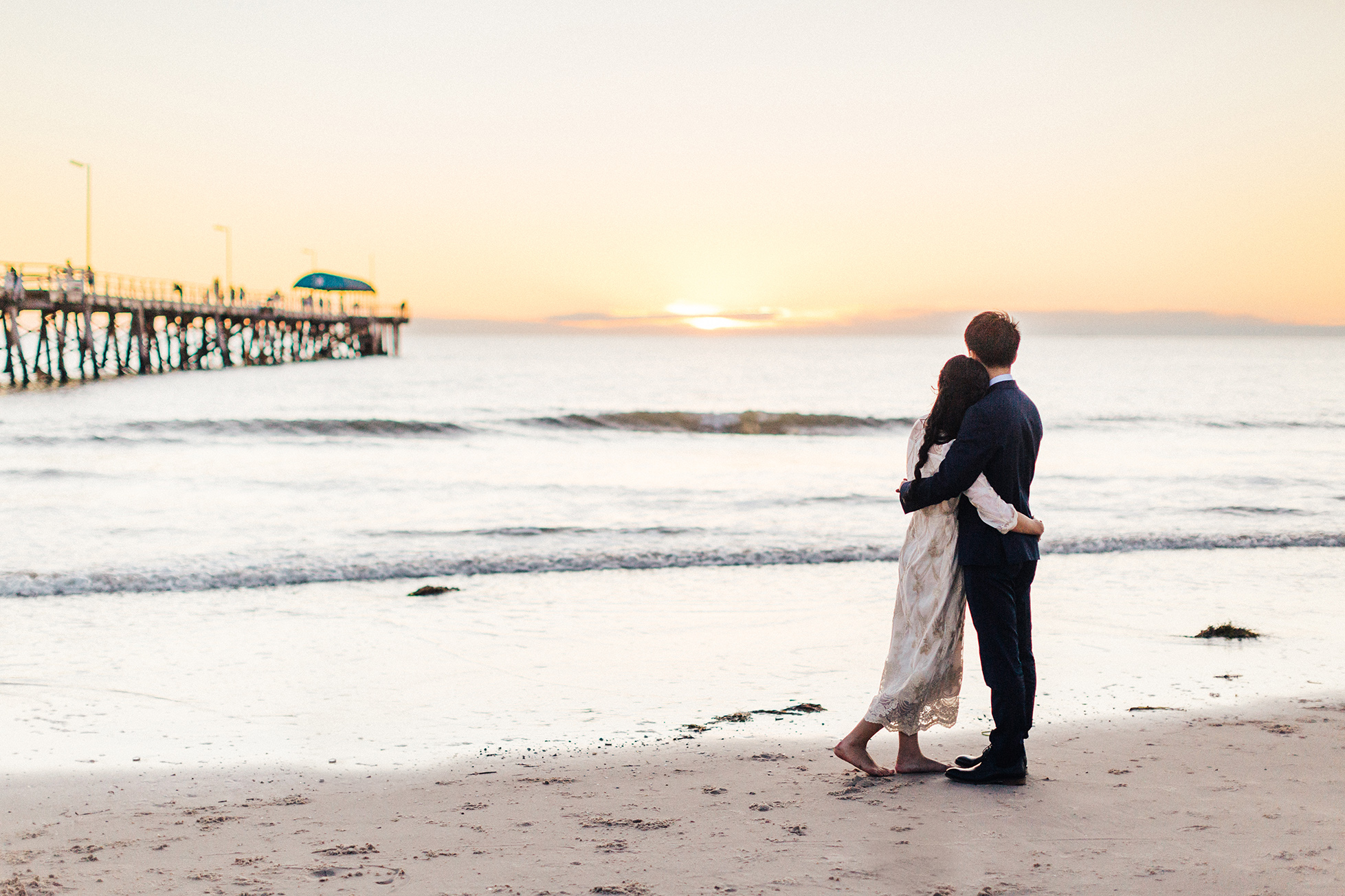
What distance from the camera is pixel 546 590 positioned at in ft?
26.7

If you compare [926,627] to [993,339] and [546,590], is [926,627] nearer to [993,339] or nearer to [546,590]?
[993,339]

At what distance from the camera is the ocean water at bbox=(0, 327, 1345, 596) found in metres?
9.77

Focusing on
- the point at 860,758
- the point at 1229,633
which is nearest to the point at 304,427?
the point at 1229,633

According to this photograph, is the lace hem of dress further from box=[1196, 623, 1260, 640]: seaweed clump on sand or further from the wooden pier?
the wooden pier

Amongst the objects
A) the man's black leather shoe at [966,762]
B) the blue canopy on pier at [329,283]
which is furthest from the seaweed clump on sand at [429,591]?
the blue canopy on pier at [329,283]

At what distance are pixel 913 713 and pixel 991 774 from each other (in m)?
0.37

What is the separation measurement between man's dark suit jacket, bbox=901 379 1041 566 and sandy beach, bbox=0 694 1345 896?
91cm

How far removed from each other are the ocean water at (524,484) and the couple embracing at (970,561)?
5.51 m

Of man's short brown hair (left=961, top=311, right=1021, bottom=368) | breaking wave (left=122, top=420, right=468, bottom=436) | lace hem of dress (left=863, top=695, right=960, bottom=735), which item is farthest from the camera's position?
breaking wave (left=122, top=420, right=468, bottom=436)

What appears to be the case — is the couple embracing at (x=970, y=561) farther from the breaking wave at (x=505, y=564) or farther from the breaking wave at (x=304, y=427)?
the breaking wave at (x=304, y=427)

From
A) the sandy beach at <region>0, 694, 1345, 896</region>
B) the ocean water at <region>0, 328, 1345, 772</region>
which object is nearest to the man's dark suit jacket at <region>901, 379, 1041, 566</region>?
the sandy beach at <region>0, 694, 1345, 896</region>

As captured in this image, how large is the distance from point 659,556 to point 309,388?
120ft

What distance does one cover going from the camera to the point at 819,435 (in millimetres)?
27734

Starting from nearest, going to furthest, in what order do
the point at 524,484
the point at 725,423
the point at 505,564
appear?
the point at 505,564, the point at 524,484, the point at 725,423
